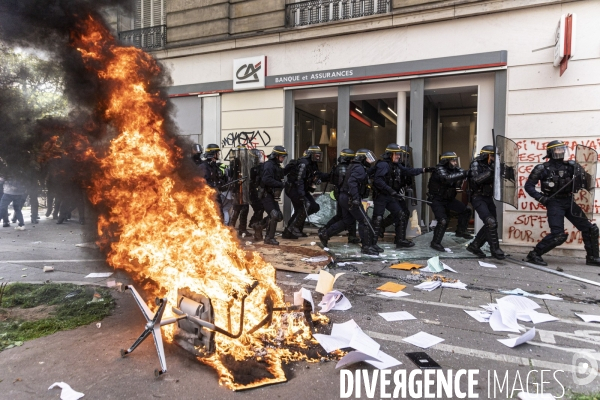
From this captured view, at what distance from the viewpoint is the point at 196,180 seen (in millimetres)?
4707

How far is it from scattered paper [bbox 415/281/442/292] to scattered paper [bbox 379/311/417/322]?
107 cm

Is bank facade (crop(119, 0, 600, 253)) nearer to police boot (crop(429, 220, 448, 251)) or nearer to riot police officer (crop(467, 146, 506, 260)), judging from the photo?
riot police officer (crop(467, 146, 506, 260))

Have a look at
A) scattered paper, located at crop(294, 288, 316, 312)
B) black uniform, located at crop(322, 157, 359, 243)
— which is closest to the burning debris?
scattered paper, located at crop(294, 288, 316, 312)

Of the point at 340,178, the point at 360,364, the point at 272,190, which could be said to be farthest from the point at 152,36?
the point at 360,364

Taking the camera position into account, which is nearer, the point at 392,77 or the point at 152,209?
the point at 152,209

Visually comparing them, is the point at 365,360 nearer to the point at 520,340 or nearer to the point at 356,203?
the point at 520,340

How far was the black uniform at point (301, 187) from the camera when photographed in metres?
8.90

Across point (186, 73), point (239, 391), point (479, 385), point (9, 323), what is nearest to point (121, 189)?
point (9, 323)

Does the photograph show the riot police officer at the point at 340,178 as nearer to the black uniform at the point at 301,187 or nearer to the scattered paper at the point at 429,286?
the black uniform at the point at 301,187

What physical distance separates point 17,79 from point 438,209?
6959 millimetres

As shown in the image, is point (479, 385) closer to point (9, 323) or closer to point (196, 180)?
point (196, 180)

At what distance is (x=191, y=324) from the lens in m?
3.28

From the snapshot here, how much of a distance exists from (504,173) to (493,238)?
1155 mm

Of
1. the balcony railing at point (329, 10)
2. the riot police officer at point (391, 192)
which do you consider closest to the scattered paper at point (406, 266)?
the riot police officer at point (391, 192)
